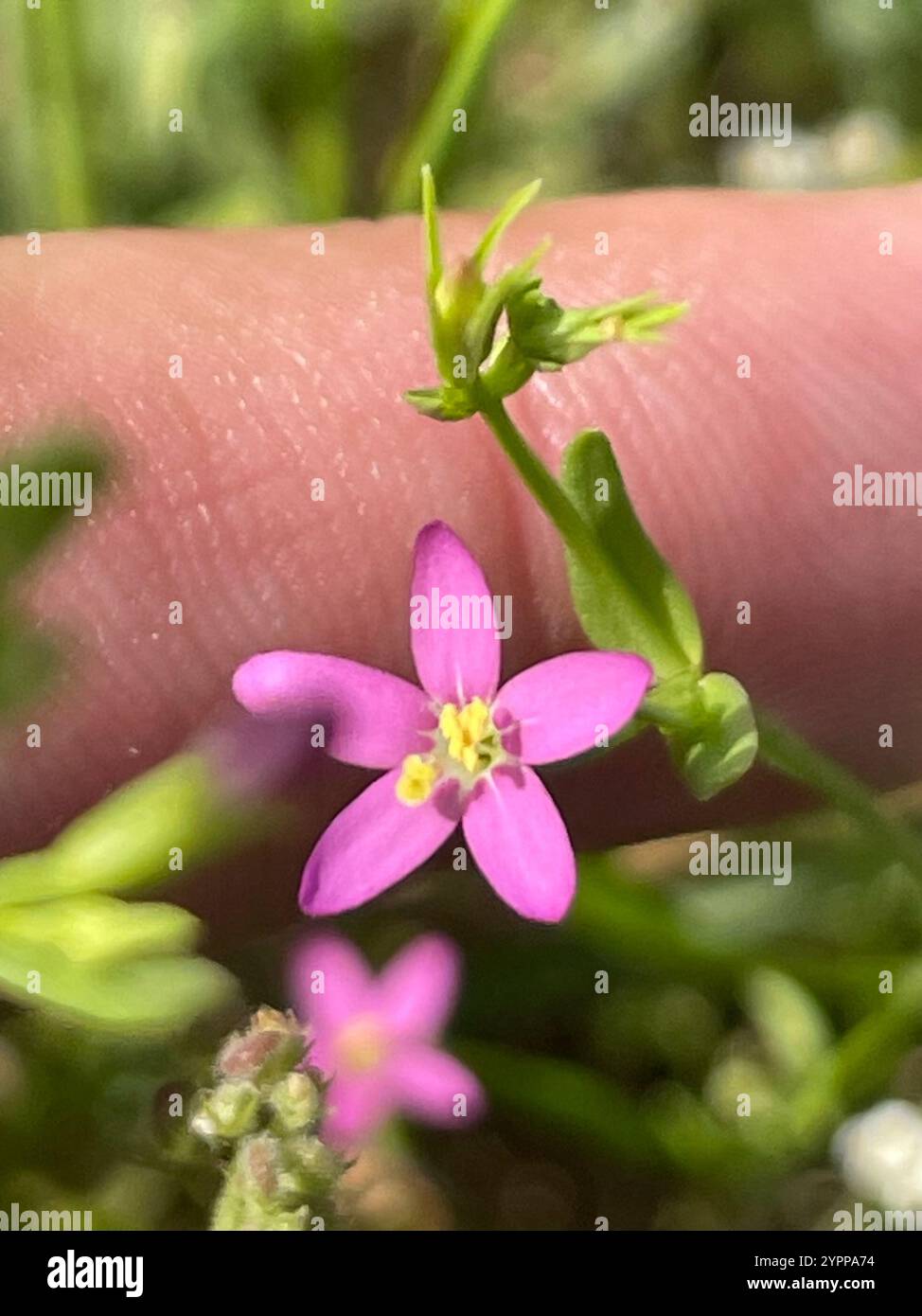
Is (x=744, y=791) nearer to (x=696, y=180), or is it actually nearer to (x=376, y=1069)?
(x=376, y=1069)

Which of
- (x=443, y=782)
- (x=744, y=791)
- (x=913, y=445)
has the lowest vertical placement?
(x=443, y=782)

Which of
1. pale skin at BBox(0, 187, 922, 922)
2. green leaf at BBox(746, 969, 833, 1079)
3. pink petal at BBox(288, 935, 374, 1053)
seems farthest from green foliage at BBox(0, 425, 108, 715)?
green leaf at BBox(746, 969, 833, 1079)


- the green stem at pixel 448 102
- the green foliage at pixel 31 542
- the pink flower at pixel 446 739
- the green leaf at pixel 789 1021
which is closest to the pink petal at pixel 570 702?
the pink flower at pixel 446 739

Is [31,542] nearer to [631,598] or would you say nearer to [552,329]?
[552,329]

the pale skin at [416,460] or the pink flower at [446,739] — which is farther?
the pale skin at [416,460]

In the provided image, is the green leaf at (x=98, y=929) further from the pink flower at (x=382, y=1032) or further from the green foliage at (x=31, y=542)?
the pink flower at (x=382, y=1032)

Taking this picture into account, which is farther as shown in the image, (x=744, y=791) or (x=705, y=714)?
A: (x=744, y=791)

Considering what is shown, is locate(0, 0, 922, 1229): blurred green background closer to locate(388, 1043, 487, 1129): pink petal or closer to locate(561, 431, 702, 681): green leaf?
locate(388, 1043, 487, 1129): pink petal

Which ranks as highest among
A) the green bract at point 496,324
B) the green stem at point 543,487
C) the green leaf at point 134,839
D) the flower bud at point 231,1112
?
the green bract at point 496,324
